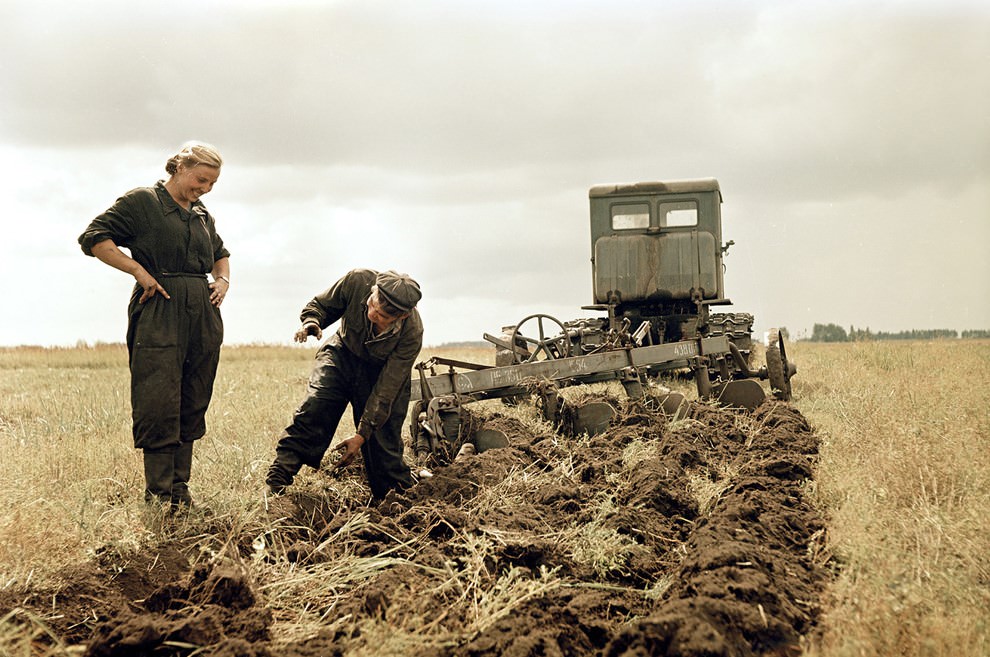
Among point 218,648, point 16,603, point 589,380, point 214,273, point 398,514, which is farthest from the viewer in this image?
point 589,380

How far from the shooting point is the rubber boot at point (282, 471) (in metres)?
5.59

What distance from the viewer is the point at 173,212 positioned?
5.35m

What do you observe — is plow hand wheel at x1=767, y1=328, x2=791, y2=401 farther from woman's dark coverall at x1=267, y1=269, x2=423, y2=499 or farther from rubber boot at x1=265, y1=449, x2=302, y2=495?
rubber boot at x1=265, y1=449, x2=302, y2=495

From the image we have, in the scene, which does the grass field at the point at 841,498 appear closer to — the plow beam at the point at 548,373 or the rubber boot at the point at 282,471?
the rubber boot at the point at 282,471

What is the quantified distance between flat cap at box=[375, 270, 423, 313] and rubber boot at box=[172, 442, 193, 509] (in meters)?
1.54

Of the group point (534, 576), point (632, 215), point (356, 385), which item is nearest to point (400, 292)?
point (356, 385)

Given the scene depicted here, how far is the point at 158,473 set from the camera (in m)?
5.23

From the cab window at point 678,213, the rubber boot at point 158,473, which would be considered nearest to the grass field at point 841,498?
the rubber boot at point 158,473

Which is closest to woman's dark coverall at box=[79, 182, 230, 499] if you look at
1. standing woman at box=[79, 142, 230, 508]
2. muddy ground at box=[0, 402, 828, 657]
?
standing woman at box=[79, 142, 230, 508]

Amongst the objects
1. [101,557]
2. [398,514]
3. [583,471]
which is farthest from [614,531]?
[101,557]

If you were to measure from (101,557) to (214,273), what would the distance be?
1.97 meters

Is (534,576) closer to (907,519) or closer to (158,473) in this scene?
(907,519)

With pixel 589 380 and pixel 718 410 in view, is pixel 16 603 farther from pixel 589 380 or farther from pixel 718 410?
pixel 718 410

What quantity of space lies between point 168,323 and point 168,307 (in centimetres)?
9
